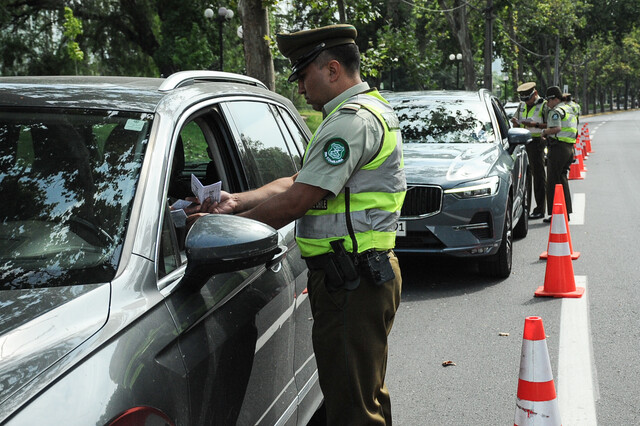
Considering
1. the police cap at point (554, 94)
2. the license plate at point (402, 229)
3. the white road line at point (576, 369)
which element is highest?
the police cap at point (554, 94)

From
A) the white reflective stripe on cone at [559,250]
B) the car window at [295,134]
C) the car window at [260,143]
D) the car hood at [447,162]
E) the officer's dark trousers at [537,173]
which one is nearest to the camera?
the car window at [260,143]

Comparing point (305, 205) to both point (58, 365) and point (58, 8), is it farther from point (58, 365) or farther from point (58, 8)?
point (58, 8)

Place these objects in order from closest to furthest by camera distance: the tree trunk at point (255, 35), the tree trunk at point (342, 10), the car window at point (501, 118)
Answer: the car window at point (501, 118) → the tree trunk at point (255, 35) → the tree trunk at point (342, 10)

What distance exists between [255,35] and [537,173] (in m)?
5.64

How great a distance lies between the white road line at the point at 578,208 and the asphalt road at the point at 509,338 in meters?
1.43

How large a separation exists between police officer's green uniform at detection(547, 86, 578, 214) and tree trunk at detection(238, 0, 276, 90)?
526cm

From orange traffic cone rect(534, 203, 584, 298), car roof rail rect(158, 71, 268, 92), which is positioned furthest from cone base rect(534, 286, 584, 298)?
car roof rail rect(158, 71, 268, 92)

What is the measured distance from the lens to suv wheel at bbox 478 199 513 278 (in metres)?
7.99

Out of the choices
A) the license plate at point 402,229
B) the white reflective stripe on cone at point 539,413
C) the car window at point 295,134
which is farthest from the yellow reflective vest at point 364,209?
the license plate at point 402,229

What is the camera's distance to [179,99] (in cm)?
297

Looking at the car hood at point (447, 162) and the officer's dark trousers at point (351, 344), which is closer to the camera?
the officer's dark trousers at point (351, 344)

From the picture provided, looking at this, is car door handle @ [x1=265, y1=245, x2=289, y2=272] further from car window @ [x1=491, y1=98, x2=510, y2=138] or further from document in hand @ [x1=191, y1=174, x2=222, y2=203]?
car window @ [x1=491, y1=98, x2=510, y2=138]

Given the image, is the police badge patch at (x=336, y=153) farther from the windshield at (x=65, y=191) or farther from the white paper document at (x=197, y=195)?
the windshield at (x=65, y=191)

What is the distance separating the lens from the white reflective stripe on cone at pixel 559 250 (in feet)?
23.8
